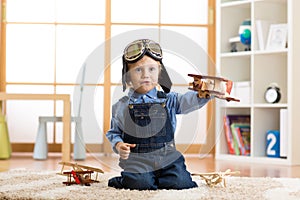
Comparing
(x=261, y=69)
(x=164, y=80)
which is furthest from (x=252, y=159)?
(x=164, y=80)

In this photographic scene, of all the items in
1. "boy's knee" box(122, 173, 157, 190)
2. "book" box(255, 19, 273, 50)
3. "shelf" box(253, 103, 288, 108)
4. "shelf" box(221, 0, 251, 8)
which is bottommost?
"boy's knee" box(122, 173, 157, 190)

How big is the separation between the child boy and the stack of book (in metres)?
1.92

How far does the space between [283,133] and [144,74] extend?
1837 mm

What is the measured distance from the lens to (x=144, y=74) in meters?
1.95

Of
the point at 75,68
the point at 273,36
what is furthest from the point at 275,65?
the point at 75,68

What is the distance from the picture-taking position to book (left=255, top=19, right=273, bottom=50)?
379 centimetres

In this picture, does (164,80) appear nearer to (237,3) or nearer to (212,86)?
(212,86)

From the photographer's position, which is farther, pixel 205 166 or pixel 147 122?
pixel 205 166

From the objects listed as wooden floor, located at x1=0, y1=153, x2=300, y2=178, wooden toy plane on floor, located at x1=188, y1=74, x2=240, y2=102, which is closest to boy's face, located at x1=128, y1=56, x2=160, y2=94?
wooden toy plane on floor, located at x1=188, y1=74, x2=240, y2=102

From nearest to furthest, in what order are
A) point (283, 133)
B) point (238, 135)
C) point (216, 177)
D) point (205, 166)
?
point (216, 177)
point (205, 166)
point (283, 133)
point (238, 135)

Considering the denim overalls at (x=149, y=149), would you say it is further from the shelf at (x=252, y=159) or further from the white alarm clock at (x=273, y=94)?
the white alarm clock at (x=273, y=94)

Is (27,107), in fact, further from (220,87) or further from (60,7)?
(220,87)

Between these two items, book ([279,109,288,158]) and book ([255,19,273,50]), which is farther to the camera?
book ([255,19,273,50])

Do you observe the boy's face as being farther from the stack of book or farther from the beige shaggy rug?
the stack of book
